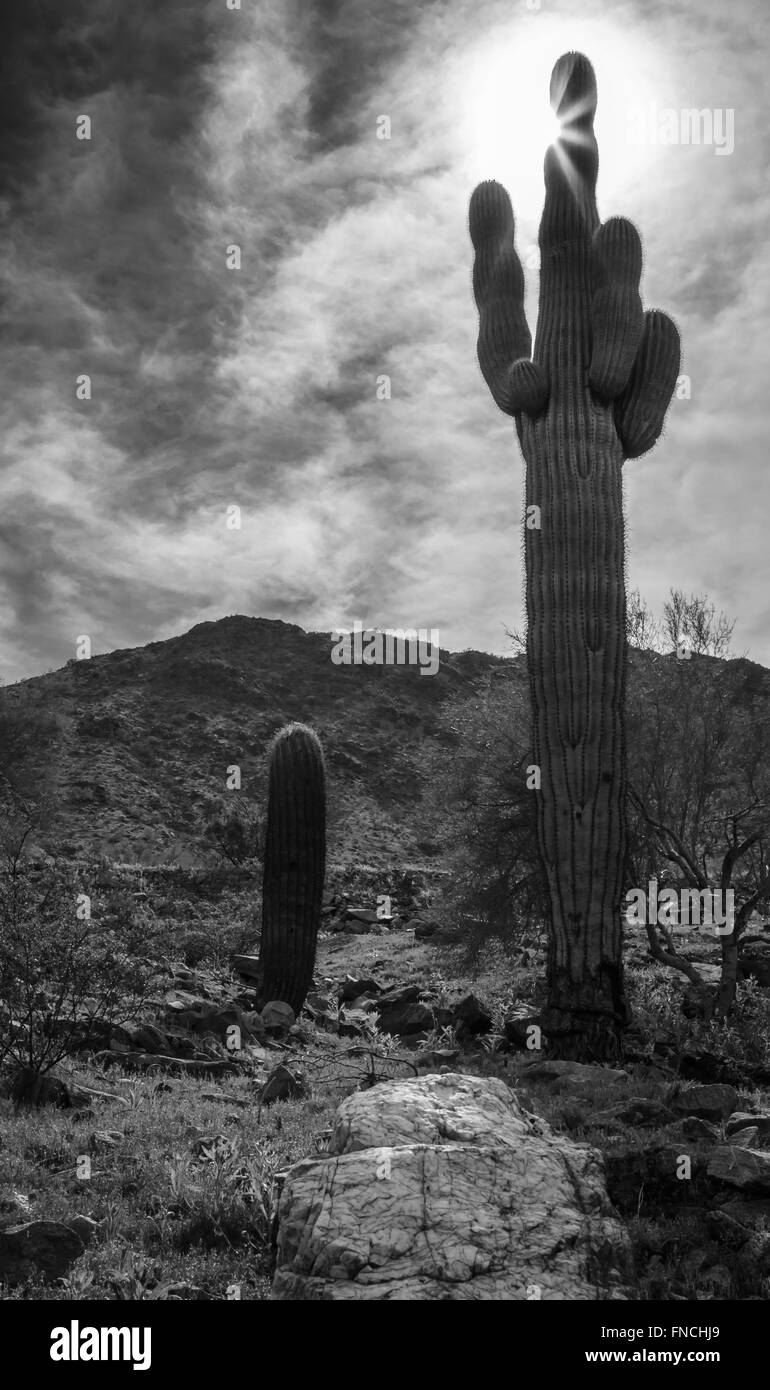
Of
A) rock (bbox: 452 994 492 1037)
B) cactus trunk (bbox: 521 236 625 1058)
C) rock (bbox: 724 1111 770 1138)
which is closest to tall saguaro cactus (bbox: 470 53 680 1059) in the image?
cactus trunk (bbox: 521 236 625 1058)

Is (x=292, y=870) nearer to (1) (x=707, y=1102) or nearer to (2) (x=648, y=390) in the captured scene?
(2) (x=648, y=390)

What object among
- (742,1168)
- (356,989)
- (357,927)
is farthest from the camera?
(357,927)

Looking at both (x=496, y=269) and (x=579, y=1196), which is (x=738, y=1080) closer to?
(x=579, y=1196)

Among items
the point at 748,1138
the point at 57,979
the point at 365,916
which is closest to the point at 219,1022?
the point at 57,979

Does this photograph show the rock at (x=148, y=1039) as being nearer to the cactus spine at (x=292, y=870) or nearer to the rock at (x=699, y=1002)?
the cactus spine at (x=292, y=870)

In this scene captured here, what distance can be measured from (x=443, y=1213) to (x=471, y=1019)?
8.12 m

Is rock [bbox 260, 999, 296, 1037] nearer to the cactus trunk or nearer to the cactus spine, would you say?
the cactus spine

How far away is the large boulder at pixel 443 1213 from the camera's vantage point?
428cm

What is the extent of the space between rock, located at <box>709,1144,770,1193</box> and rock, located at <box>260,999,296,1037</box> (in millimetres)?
7436

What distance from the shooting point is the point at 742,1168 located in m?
5.62

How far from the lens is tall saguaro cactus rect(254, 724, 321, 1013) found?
48.4 feet
